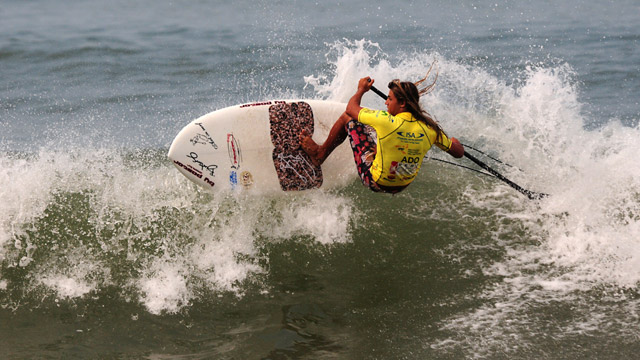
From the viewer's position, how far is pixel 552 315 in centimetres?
492

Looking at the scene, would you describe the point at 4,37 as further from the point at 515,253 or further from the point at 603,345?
the point at 603,345

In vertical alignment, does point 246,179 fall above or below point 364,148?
below

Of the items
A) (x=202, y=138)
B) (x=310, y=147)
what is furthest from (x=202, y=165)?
(x=310, y=147)

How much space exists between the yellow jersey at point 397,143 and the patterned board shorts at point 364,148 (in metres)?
0.10

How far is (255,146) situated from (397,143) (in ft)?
4.66

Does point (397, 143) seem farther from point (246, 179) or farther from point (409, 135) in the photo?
point (246, 179)

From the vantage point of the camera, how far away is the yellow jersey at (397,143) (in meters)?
5.03

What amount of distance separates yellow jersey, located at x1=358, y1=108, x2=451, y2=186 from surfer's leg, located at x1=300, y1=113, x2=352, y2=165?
43 cm

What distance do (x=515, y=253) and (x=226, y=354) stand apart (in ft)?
9.17

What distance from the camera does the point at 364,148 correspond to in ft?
18.1

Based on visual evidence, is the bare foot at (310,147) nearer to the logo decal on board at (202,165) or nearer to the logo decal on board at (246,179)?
the logo decal on board at (246,179)

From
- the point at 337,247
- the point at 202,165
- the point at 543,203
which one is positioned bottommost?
the point at 337,247

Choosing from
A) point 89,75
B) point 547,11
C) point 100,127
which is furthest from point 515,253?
point 547,11

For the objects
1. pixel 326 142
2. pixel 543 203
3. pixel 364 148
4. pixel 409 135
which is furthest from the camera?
pixel 543 203
